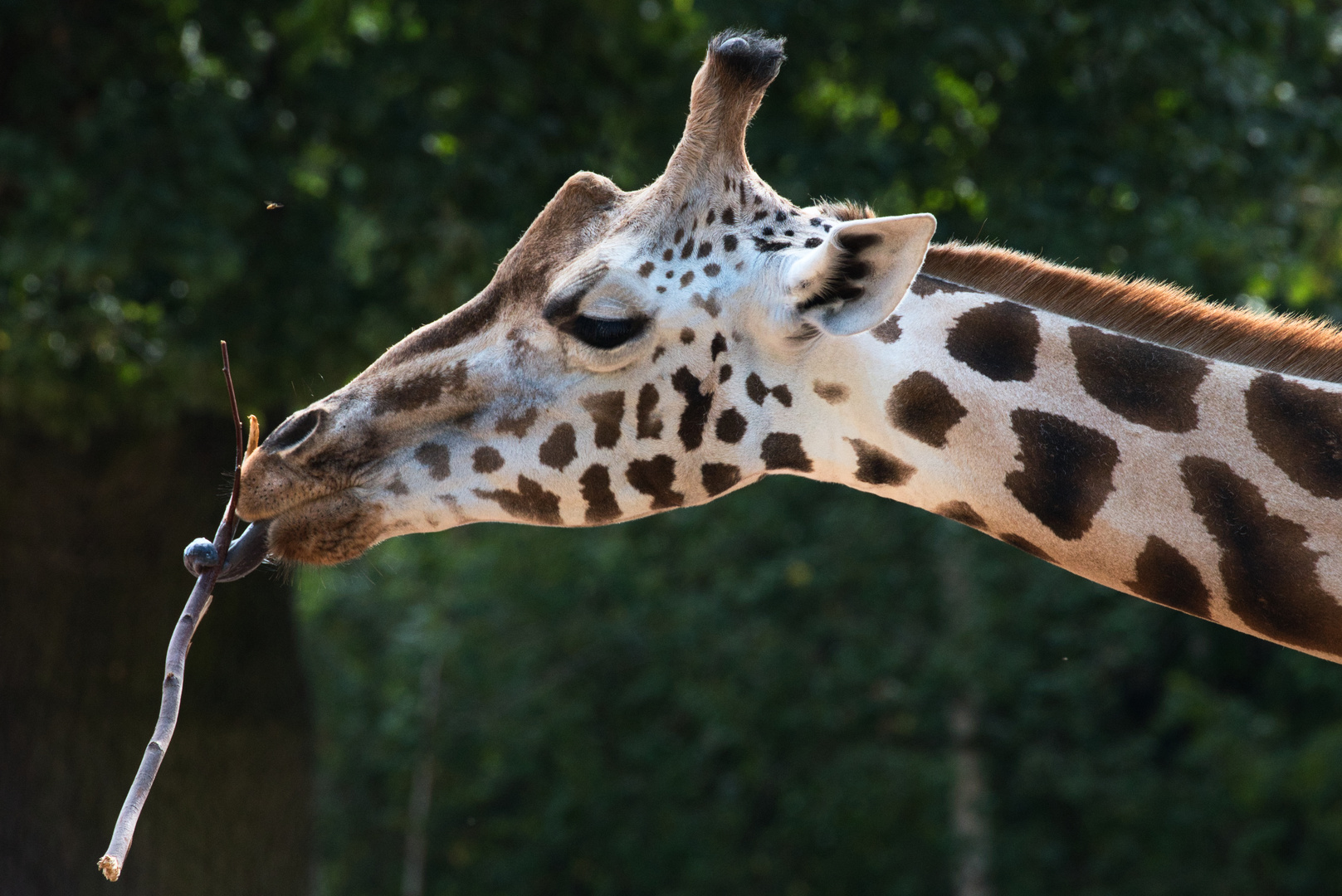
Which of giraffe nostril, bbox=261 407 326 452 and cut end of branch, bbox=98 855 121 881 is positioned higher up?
giraffe nostril, bbox=261 407 326 452

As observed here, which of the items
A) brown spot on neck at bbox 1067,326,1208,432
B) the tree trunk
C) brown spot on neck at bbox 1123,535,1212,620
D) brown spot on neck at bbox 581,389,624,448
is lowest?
the tree trunk

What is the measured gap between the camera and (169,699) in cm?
260

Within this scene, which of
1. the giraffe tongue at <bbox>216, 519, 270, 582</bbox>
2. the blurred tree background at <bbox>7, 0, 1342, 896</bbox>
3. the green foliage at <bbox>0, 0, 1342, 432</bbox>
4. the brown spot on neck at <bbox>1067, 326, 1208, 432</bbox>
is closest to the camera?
the brown spot on neck at <bbox>1067, 326, 1208, 432</bbox>

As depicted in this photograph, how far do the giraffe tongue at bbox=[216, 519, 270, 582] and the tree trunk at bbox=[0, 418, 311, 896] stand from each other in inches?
139

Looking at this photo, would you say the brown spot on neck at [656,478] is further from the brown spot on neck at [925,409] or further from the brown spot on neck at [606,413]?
the brown spot on neck at [925,409]

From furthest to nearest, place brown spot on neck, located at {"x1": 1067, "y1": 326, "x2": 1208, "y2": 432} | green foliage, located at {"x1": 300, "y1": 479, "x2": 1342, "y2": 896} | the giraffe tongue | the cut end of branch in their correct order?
green foliage, located at {"x1": 300, "y1": 479, "x2": 1342, "y2": 896}
the giraffe tongue
brown spot on neck, located at {"x1": 1067, "y1": 326, "x2": 1208, "y2": 432}
the cut end of branch

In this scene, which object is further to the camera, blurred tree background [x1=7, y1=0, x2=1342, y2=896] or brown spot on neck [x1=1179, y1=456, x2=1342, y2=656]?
blurred tree background [x1=7, y1=0, x2=1342, y2=896]

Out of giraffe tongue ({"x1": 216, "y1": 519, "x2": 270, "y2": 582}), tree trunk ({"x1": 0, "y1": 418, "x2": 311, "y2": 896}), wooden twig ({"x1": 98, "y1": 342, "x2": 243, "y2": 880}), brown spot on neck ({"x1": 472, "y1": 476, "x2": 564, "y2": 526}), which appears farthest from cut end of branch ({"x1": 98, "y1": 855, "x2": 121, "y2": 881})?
tree trunk ({"x1": 0, "y1": 418, "x2": 311, "y2": 896})

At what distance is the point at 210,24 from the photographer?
21.9 feet

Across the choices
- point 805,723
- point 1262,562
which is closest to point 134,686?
point 1262,562

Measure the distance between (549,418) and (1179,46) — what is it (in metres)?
4.96

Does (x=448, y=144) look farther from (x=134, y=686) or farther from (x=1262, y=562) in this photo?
(x=1262, y=562)

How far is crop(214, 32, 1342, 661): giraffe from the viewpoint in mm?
2578

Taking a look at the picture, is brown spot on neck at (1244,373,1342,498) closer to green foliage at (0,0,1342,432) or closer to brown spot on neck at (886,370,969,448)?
brown spot on neck at (886,370,969,448)
